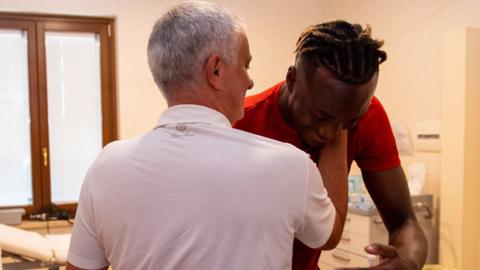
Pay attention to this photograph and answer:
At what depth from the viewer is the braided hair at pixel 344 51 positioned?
3.42ft

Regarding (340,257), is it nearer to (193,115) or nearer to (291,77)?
(291,77)

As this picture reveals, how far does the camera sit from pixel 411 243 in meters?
1.31

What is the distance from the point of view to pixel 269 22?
4297 millimetres

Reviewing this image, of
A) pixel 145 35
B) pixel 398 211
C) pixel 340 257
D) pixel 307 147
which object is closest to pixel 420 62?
pixel 340 257

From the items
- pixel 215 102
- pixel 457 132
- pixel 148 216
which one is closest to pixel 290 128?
pixel 215 102

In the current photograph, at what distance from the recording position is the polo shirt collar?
35.7 inches

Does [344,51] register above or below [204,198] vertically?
above

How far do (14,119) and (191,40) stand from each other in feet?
11.0

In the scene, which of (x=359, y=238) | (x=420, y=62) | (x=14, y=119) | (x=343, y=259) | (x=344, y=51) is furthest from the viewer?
(x=14, y=119)

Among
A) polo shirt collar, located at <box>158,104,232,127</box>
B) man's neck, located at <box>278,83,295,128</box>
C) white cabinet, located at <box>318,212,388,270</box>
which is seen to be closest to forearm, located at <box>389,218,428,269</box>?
man's neck, located at <box>278,83,295,128</box>

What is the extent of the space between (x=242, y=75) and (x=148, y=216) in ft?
1.01

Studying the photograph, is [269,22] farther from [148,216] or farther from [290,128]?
[148,216]

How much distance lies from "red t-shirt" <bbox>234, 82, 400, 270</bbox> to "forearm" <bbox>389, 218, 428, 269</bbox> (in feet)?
0.54

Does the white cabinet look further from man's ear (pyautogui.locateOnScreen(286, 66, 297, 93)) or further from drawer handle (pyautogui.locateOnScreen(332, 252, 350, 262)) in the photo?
man's ear (pyautogui.locateOnScreen(286, 66, 297, 93))
